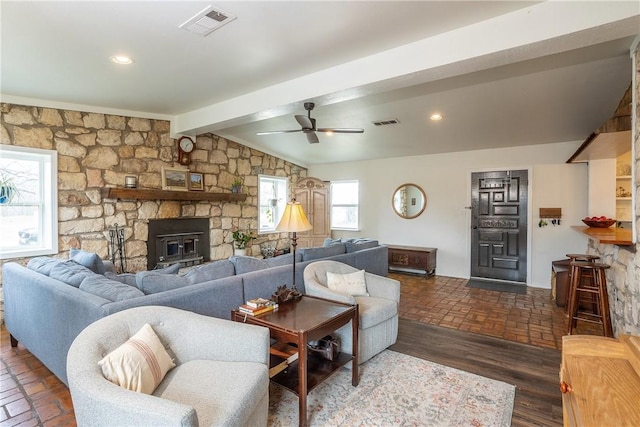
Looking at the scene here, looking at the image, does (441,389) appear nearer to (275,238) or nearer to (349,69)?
(349,69)

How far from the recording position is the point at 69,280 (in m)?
2.39

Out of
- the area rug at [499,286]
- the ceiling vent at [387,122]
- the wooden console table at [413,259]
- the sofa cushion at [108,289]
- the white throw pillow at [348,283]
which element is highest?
the ceiling vent at [387,122]

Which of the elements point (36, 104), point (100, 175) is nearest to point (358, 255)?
point (100, 175)

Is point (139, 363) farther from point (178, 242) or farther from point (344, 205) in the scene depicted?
point (344, 205)

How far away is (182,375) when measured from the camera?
66.0 inches

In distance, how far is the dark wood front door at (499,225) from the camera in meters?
5.59

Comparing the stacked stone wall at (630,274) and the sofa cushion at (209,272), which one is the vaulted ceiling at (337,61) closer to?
the stacked stone wall at (630,274)

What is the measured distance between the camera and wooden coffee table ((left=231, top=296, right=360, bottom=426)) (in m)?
1.96

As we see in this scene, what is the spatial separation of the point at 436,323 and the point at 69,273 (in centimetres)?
354

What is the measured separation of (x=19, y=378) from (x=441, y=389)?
10.5 feet

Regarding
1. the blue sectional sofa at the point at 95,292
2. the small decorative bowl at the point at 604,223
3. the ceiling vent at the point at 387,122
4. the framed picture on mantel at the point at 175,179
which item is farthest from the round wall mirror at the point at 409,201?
the framed picture on mantel at the point at 175,179

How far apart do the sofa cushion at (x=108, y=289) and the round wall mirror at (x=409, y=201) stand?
543cm

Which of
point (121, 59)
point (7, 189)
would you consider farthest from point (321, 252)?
point (7, 189)

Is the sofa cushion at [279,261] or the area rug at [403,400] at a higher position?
Result: the sofa cushion at [279,261]
